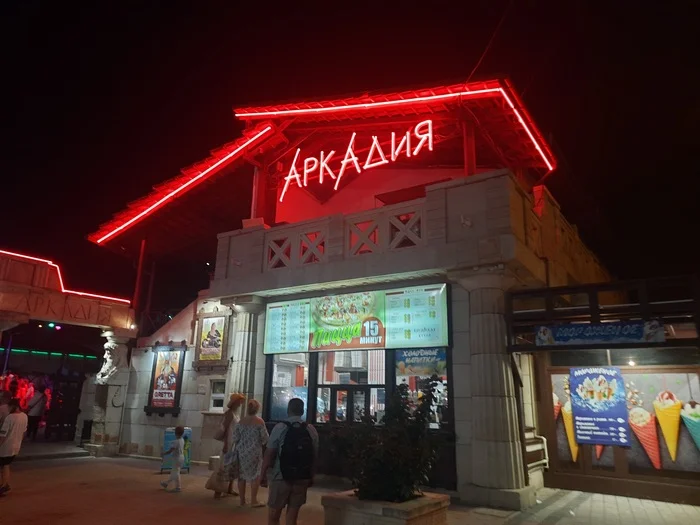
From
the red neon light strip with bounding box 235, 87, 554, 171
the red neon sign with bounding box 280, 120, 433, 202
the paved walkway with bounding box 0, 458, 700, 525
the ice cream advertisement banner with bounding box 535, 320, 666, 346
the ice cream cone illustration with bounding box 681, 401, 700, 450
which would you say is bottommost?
the paved walkway with bounding box 0, 458, 700, 525

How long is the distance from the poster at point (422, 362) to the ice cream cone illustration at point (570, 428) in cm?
304

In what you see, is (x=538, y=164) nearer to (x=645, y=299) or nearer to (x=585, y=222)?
(x=645, y=299)

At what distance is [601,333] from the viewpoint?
885 cm

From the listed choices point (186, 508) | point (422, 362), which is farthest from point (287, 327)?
point (186, 508)

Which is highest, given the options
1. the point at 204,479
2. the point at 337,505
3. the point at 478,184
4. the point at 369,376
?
the point at 478,184

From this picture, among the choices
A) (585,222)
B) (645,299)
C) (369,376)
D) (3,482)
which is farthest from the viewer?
(585,222)

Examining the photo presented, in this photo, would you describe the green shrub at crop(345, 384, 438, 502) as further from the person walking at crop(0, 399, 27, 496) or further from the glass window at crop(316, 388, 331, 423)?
the person walking at crop(0, 399, 27, 496)

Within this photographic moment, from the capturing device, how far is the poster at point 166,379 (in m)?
15.4

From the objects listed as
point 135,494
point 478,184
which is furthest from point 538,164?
point 135,494

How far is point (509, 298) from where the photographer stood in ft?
32.4

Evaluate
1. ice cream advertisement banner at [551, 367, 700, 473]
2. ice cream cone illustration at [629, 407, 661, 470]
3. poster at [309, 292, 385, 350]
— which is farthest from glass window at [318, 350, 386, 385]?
ice cream cone illustration at [629, 407, 661, 470]

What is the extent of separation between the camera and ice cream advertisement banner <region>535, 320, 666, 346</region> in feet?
27.8

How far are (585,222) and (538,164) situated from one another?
6.43 meters

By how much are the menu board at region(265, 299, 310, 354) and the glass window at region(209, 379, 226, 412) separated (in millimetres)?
2380
